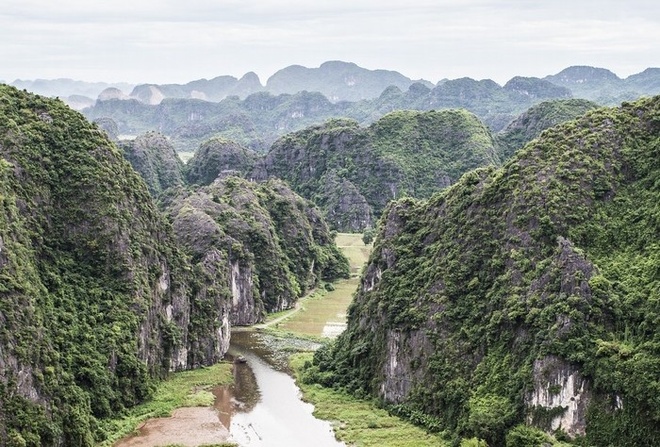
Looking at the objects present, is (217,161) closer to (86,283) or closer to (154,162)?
(154,162)

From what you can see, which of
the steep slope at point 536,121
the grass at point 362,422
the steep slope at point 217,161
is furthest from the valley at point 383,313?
the steep slope at point 536,121

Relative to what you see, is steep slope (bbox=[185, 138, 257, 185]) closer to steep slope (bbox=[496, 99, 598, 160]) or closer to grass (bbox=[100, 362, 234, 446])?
steep slope (bbox=[496, 99, 598, 160])

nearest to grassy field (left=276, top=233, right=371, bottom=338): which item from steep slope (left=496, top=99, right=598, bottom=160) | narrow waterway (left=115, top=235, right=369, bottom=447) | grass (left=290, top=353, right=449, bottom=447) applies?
narrow waterway (left=115, top=235, right=369, bottom=447)

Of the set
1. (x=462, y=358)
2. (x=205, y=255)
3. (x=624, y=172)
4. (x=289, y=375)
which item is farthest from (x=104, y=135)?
(x=624, y=172)

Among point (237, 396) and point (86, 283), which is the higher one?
point (86, 283)

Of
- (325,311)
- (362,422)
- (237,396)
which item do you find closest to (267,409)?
(237,396)
